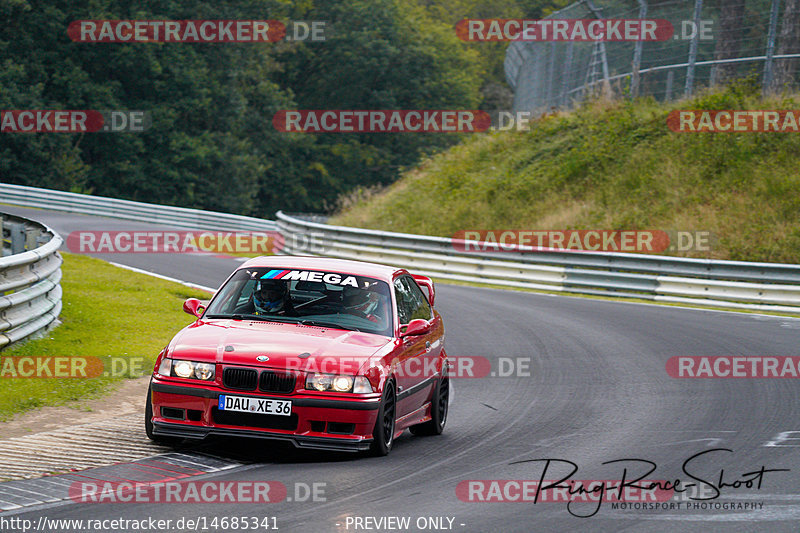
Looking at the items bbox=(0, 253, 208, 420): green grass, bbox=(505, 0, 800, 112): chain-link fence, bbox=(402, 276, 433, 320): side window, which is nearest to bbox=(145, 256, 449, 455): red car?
bbox=(402, 276, 433, 320): side window

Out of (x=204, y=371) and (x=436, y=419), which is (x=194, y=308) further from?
(x=436, y=419)

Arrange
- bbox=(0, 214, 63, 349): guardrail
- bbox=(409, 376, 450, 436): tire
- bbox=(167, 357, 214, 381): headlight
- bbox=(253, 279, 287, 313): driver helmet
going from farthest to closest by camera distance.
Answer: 1. bbox=(0, 214, 63, 349): guardrail
2. bbox=(409, 376, 450, 436): tire
3. bbox=(253, 279, 287, 313): driver helmet
4. bbox=(167, 357, 214, 381): headlight

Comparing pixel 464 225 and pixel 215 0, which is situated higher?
pixel 215 0

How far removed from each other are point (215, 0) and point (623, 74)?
30.5 meters

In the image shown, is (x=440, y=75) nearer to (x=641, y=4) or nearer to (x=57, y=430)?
(x=641, y=4)

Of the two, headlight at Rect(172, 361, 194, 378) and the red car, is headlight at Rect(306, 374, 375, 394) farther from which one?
headlight at Rect(172, 361, 194, 378)

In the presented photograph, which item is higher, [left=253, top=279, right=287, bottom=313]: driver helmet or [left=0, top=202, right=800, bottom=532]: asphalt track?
[left=253, top=279, right=287, bottom=313]: driver helmet

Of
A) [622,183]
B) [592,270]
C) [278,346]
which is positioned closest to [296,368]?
[278,346]

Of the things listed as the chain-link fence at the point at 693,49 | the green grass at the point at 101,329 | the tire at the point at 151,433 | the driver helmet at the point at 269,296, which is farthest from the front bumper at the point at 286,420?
the chain-link fence at the point at 693,49

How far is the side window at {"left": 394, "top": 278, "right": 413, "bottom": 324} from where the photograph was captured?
29.3ft

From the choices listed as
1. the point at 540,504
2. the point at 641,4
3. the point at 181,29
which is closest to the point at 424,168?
the point at 641,4

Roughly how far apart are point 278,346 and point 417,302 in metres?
2.28

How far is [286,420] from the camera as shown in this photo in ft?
24.4

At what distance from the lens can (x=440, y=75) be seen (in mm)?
67812
